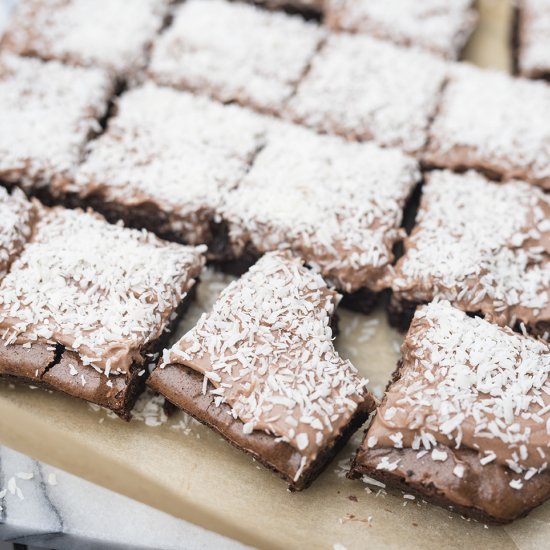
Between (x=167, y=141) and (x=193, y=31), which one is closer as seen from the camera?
(x=167, y=141)

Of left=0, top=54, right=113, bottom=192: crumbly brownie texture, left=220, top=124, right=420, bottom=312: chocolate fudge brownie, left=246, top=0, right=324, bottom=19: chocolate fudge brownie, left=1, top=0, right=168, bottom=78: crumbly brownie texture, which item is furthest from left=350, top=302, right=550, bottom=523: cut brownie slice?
left=246, top=0, right=324, bottom=19: chocolate fudge brownie

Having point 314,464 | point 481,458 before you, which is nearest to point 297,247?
point 314,464

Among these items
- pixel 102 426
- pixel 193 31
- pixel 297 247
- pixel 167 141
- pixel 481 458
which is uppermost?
pixel 193 31

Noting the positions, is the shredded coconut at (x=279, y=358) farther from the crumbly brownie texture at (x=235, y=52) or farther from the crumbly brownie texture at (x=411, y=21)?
the crumbly brownie texture at (x=411, y=21)

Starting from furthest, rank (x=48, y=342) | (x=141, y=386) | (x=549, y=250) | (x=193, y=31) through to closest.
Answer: (x=193, y=31) → (x=549, y=250) → (x=141, y=386) → (x=48, y=342)

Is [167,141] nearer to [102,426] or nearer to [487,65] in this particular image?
[102,426]

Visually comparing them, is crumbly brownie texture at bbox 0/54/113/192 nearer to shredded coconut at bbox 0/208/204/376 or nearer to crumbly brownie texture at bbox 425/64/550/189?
shredded coconut at bbox 0/208/204/376
